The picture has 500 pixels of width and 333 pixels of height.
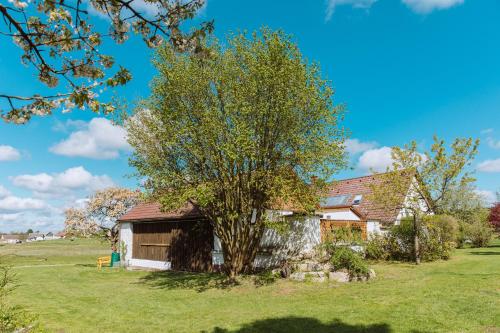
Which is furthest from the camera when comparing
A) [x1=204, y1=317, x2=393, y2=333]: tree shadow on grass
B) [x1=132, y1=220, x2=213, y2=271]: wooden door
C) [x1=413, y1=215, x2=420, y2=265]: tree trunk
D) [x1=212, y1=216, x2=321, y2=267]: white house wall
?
[x1=132, y1=220, x2=213, y2=271]: wooden door

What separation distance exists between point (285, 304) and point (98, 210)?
3487 cm

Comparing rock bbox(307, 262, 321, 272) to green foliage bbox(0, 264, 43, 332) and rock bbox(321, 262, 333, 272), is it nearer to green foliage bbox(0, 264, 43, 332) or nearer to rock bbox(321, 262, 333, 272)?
rock bbox(321, 262, 333, 272)

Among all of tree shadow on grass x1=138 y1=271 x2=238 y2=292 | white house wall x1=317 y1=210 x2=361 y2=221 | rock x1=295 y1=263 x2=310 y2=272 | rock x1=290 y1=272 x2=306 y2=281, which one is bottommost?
tree shadow on grass x1=138 y1=271 x2=238 y2=292

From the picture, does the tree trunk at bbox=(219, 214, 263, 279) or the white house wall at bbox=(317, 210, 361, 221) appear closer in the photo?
the tree trunk at bbox=(219, 214, 263, 279)

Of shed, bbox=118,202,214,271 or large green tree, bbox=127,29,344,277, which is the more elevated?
large green tree, bbox=127,29,344,277

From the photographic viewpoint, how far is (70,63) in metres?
4.26

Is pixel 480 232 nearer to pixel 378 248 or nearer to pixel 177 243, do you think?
pixel 378 248

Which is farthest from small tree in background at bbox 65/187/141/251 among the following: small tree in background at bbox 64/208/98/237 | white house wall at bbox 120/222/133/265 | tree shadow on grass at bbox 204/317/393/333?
tree shadow on grass at bbox 204/317/393/333

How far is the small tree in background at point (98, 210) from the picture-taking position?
39719 mm

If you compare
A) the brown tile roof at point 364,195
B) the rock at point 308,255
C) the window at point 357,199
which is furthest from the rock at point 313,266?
the window at point 357,199

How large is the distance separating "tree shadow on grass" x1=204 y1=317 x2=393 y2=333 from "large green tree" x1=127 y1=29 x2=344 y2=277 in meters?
5.68

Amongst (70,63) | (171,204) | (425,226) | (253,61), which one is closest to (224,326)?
(171,204)

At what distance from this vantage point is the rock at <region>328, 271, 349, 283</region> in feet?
46.5

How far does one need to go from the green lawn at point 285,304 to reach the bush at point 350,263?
66 cm
